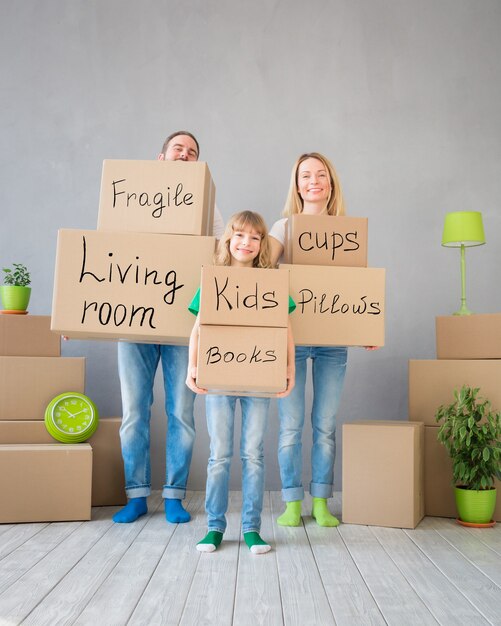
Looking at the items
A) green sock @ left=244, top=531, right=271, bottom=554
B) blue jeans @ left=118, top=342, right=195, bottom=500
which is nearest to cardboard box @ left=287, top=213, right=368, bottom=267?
blue jeans @ left=118, top=342, right=195, bottom=500

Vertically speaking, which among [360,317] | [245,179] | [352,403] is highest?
[245,179]

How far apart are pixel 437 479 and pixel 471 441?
22cm

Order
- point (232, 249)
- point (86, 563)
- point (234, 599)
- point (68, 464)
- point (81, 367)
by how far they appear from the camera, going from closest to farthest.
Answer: point (234, 599) < point (86, 563) < point (232, 249) < point (68, 464) < point (81, 367)

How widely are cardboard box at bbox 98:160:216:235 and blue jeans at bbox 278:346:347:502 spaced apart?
0.65 metres

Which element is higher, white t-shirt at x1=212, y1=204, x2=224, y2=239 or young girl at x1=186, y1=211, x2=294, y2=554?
white t-shirt at x1=212, y1=204, x2=224, y2=239

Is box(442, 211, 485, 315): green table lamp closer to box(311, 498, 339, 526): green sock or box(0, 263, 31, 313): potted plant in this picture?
box(311, 498, 339, 526): green sock

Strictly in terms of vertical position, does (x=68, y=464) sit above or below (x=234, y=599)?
above

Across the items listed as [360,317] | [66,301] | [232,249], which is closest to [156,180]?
[232,249]

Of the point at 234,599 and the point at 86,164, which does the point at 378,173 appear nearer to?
the point at 86,164

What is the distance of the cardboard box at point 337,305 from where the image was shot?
192 cm

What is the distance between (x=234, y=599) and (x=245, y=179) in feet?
6.08

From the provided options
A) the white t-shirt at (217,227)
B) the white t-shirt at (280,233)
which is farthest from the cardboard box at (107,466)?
the white t-shirt at (280,233)

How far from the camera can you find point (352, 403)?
2.86 meters

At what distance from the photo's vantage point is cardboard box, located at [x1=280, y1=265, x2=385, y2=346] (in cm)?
192
